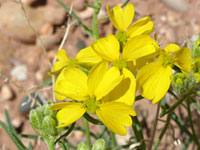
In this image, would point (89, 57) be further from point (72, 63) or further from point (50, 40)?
point (50, 40)

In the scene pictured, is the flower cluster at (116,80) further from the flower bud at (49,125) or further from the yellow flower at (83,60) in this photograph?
the flower bud at (49,125)

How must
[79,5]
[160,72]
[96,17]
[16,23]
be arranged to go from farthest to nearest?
[79,5], [16,23], [96,17], [160,72]

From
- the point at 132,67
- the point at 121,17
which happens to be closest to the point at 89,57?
the point at 132,67

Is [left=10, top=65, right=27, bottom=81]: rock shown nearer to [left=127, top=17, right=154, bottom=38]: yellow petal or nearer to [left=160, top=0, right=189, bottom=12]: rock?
[left=160, top=0, right=189, bottom=12]: rock

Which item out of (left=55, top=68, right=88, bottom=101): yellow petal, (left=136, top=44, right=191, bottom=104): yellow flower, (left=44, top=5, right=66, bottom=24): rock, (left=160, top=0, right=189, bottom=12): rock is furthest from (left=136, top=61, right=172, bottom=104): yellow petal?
(left=160, top=0, right=189, bottom=12): rock

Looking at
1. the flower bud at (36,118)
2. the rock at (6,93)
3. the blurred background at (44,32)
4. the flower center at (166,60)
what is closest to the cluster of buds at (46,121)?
the flower bud at (36,118)
